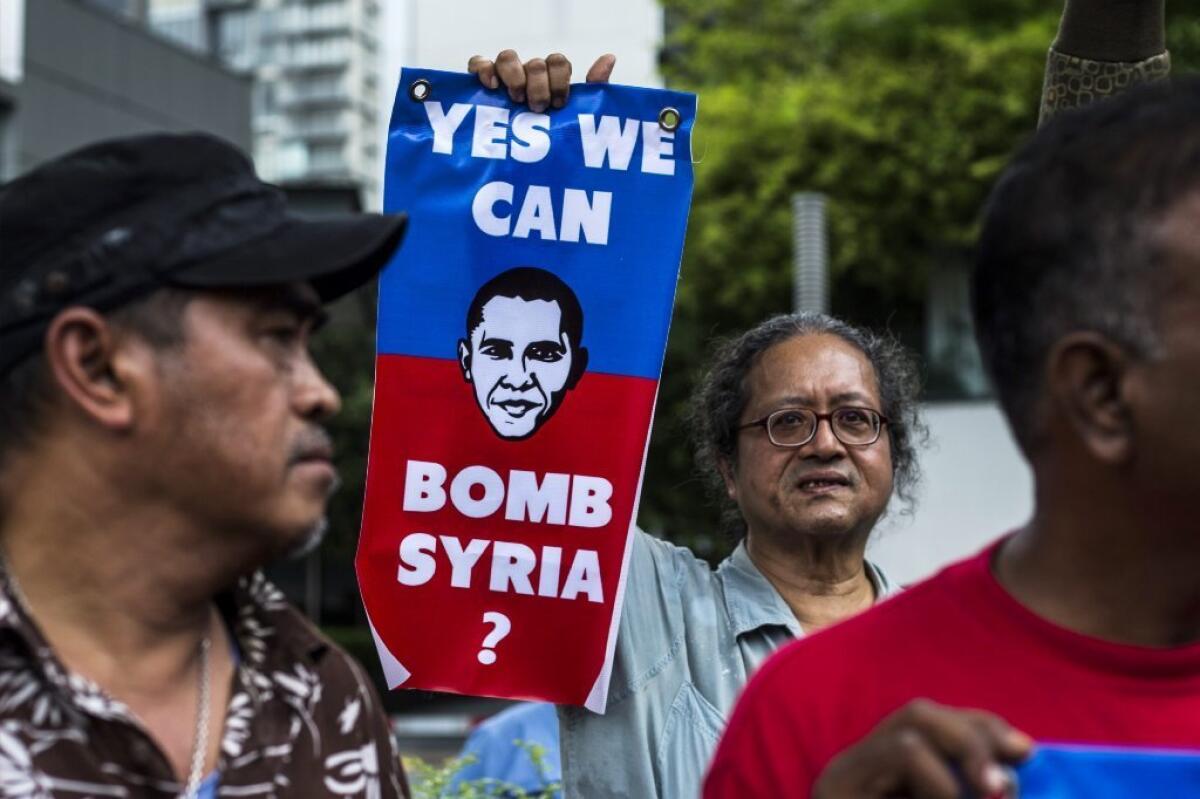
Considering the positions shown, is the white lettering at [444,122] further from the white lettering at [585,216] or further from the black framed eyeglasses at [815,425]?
the black framed eyeglasses at [815,425]

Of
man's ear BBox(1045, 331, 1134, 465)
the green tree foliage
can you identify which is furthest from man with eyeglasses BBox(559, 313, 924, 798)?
the green tree foliage

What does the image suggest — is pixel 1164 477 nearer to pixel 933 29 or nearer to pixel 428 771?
pixel 428 771

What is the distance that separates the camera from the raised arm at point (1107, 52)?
2.45 m

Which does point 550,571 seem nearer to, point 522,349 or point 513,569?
point 513,569

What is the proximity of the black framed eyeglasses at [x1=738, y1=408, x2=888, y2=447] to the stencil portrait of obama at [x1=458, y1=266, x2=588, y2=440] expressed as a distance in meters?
0.41

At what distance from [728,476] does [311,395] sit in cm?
161

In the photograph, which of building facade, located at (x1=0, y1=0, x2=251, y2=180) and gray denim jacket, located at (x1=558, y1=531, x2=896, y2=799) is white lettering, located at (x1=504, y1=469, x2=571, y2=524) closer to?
gray denim jacket, located at (x1=558, y1=531, x2=896, y2=799)

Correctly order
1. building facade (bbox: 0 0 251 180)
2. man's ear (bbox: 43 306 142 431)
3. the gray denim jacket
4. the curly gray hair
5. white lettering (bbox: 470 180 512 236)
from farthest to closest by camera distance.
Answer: building facade (bbox: 0 0 251 180) → the curly gray hair → white lettering (bbox: 470 180 512 236) → the gray denim jacket → man's ear (bbox: 43 306 142 431)

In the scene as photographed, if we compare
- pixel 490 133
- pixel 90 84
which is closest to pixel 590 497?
pixel 490 133

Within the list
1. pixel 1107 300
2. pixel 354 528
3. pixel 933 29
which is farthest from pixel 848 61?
pixel 1107 300

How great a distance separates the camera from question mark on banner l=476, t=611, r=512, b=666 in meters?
2.86

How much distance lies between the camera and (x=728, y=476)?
325 cm

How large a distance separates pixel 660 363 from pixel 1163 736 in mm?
1462

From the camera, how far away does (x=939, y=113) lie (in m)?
Result: 16.4
